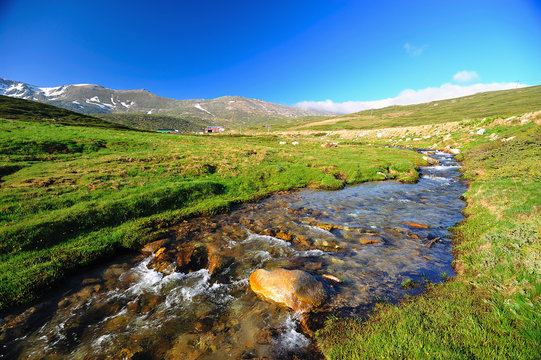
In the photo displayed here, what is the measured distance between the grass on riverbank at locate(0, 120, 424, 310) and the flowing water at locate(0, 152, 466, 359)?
145 cm

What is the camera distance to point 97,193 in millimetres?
16031

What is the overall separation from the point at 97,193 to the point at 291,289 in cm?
1727

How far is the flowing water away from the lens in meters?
6.23

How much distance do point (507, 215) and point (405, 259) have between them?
653cm

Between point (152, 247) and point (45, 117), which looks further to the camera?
point (45, 117)

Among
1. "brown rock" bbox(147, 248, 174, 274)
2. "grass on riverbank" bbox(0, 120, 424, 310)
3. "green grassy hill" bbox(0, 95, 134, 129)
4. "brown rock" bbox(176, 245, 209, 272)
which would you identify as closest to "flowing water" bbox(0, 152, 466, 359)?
"brown rock" bbox(147, 248, 174, 274)

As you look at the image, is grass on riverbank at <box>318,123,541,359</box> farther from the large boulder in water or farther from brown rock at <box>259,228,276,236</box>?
brown rock at <box>259,228,276,236</box>

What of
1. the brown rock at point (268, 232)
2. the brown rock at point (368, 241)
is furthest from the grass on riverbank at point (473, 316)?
the brown rock at point (268, 232)

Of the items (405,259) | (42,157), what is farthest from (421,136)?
(42,157)

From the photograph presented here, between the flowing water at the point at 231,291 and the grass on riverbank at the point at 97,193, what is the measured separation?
1451mm

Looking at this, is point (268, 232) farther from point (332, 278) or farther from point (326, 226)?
point (332, 278)

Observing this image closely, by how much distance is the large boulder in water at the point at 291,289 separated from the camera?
7.33m

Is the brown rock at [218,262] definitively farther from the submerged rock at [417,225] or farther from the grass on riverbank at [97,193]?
the submerged rock at [417,225]

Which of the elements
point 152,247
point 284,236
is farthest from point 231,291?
point 152,247
